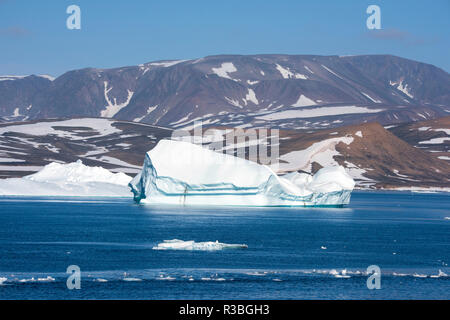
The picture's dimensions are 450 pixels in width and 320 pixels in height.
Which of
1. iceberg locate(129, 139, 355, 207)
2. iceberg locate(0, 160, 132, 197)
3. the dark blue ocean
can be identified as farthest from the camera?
iceberg locate(0, 160, 132, 197)

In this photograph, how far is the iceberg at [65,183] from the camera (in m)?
135

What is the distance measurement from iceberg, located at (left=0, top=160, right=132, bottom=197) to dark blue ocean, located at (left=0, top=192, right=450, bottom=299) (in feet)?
145

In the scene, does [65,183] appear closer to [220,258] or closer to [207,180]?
[207,180]

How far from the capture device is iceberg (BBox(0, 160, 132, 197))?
13500cm

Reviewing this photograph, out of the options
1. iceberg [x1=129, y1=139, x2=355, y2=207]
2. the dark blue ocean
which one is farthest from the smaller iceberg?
iceberg [x1=129, y1=139, x2=355, y2=207]

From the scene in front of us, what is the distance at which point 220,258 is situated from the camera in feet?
173

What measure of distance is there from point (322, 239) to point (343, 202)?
4336 centimetres

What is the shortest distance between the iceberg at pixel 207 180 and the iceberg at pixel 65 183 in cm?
3854

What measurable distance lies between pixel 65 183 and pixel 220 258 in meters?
89.6

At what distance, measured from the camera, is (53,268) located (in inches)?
1832

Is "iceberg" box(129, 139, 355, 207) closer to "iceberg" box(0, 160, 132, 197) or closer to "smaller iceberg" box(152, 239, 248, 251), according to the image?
"smaller iceberg" box(152, 239, 248, 251)

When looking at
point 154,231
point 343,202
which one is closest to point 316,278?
point 154,231

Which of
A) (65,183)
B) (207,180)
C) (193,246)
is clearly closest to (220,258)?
(193,246)
